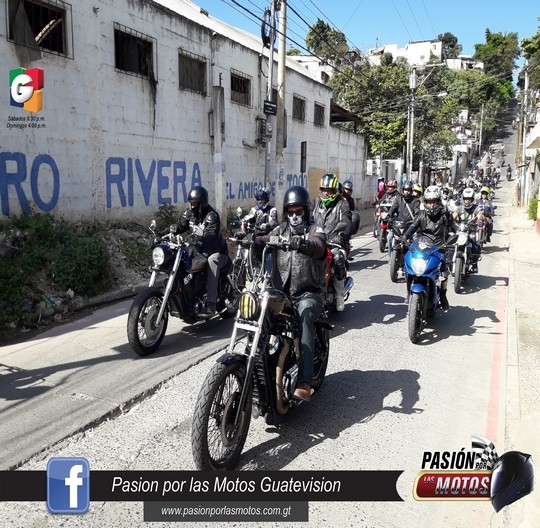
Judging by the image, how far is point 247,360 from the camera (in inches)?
133

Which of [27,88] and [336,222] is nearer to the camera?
[336,222]

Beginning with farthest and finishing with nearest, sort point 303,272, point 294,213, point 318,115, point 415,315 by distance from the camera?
point 318,115, point 415,315, point 294,213, point 303,272

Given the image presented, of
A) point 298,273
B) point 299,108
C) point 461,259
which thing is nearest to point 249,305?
point 298,273

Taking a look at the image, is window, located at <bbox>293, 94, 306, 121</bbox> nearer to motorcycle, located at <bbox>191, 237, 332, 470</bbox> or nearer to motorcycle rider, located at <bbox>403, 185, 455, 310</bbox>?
motorcycle rider, located at <bbox>403, 185, 455, 310</bbox>

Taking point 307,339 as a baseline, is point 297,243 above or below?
above

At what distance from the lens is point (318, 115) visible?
23.3 m

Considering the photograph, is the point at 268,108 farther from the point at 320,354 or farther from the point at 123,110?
the point at 320,354

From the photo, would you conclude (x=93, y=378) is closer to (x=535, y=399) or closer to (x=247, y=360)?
(x=247, y=360)

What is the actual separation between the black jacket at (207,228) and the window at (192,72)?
7.81 metres

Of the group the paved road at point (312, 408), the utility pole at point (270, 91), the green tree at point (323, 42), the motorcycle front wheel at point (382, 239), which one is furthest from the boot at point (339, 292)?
the green tree at point (323, 42)

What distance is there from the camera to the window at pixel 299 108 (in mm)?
20884

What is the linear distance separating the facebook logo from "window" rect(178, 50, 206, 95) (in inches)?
455

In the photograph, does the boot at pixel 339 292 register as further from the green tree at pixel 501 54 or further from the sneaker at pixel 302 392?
the green tree at pixel 501 54

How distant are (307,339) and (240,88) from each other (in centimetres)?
1416
